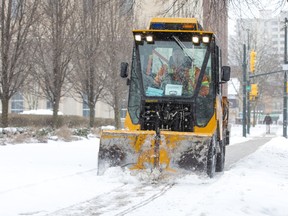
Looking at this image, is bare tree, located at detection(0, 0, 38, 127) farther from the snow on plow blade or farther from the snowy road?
the snow on plow blade

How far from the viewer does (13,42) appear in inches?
704

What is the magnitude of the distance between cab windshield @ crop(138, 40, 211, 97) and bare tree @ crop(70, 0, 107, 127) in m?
10.9

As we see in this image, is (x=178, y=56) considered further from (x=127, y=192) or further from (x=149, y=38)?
(x=127, y=192)

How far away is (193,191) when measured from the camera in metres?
8.63

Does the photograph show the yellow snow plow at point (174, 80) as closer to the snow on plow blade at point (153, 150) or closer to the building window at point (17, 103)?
the snow on plow blade at point (153, 150)

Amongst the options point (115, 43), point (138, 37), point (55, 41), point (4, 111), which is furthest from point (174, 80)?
point (115, 43)

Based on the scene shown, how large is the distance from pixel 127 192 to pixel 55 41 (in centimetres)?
1322

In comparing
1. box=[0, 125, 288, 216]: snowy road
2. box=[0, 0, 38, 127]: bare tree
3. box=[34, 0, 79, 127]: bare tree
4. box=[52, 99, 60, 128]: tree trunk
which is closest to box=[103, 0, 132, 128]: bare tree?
box=[34, 0, 79, 127]: bare tree

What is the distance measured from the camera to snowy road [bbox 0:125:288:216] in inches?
270

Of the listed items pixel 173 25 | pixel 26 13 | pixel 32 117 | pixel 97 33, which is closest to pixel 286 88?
pixel 97 33

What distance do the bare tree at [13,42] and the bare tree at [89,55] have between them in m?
3.75

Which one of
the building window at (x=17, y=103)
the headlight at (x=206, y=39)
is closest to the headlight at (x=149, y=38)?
the headlight at (x=206, y=39)

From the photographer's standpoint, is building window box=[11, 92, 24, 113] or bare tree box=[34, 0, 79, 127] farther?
building window box=[11, 92, 24, 113]

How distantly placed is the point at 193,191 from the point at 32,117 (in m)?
17.0
